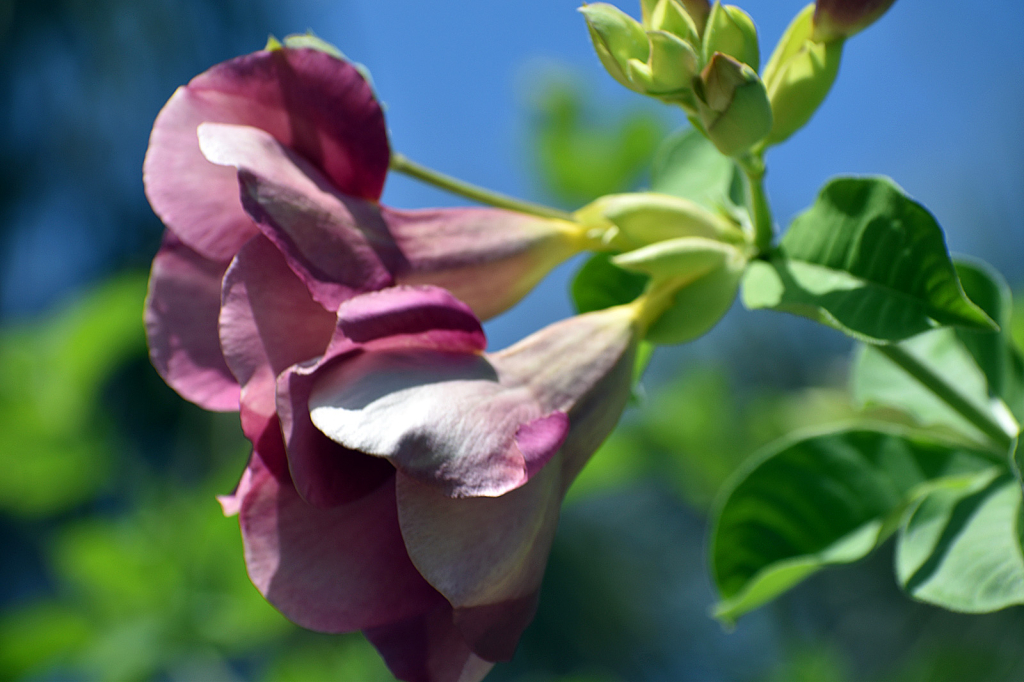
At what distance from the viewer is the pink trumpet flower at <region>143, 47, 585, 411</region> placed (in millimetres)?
599

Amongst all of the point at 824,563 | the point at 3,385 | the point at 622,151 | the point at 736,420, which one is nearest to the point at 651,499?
the point at 736,420

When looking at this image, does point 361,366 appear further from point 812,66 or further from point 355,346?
point 812,66

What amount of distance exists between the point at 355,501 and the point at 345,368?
0.11 meters

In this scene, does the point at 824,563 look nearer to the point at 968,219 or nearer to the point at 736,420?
the point at 736,420

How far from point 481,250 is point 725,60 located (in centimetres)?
23

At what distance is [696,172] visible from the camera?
915 millimetres

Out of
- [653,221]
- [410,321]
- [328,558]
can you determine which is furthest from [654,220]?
[328,558]

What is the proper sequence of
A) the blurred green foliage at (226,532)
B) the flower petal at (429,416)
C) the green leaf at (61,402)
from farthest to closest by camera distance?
the green leaf at (61,402)
the blurred green foliage at (226,532)
the flower petal at (429,416)

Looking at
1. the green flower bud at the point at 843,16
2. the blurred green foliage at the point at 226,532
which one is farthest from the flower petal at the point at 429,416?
the blurred green foliage at the point at 226,532

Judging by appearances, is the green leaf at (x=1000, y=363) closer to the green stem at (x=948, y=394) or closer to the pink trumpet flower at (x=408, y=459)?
the green stem at (x=948, y=394)

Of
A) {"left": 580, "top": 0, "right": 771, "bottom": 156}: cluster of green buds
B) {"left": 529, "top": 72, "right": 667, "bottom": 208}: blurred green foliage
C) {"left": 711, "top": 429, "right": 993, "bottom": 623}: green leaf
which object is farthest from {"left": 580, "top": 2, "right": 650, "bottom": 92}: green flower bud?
{"left": 529, "top": 72, "right": 667, "bottom": 208}: blurred green foliage

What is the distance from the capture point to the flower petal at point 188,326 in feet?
2.27

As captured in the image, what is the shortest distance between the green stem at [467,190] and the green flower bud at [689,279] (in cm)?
10

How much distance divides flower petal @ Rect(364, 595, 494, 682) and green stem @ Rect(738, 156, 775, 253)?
39cm
